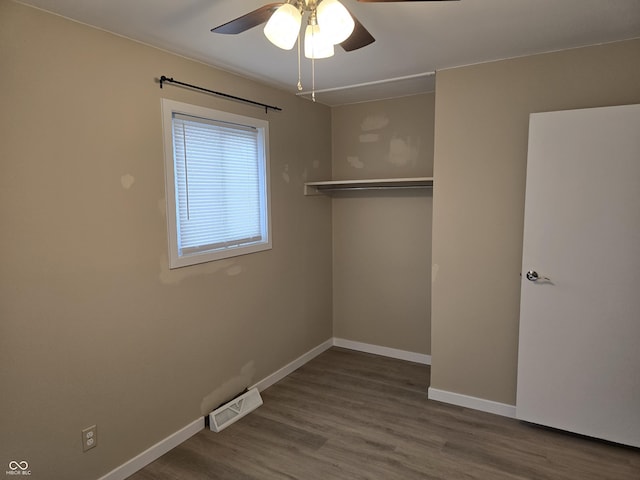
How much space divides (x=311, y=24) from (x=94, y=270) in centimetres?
166

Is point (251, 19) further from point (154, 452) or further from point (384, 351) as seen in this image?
point (384, 351)

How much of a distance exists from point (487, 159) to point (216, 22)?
196 centimetres

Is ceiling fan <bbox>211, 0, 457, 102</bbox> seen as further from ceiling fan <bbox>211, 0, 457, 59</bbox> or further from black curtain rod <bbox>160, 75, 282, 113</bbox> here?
black curtain rod <bbox>160, 75, 282, 113</bbox>

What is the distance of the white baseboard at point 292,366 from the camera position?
3350mm

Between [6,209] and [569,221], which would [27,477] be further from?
[569,221]

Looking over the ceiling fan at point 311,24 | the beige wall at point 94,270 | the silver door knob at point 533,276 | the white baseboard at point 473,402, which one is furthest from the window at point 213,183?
the silver door knob at point 533,276

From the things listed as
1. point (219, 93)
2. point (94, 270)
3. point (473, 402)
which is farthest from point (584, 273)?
point (94, 270)

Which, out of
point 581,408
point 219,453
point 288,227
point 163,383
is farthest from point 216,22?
point 581,408

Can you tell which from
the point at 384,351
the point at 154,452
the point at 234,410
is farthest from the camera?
the point at 384,351

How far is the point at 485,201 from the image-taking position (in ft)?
9.29

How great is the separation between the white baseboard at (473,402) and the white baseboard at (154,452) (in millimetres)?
1804

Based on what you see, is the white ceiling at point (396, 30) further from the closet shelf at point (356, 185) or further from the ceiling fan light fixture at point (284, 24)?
the closet shelf at point (356, 185)

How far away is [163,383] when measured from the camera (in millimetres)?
2527

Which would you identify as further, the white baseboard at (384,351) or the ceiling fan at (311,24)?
the white baseboard at (384,351)
